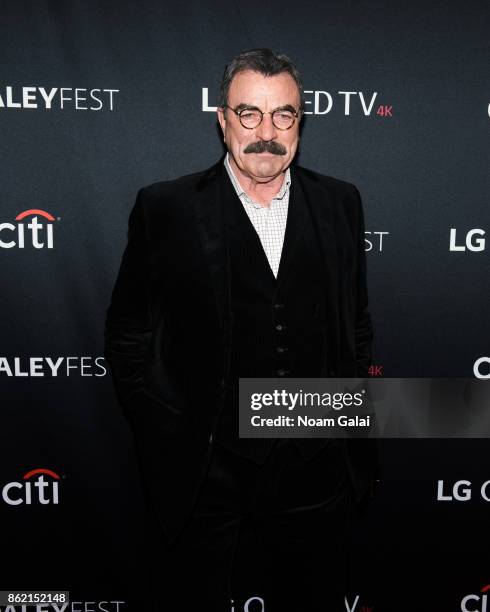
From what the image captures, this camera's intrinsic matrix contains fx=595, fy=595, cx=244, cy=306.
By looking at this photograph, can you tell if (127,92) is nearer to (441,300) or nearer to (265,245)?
(265,245)

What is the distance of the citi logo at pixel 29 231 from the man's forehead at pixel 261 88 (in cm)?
94

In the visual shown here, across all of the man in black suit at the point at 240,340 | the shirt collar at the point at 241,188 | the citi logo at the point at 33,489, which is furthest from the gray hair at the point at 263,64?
the citi logo at the point at 33,489

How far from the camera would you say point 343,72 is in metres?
2.15

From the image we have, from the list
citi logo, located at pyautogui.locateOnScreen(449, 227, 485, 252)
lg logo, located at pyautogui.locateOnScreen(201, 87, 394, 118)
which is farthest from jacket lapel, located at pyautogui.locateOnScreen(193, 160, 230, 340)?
citi logo, located at pyautogui.locateOnScreen(449, 227, 485, 252)

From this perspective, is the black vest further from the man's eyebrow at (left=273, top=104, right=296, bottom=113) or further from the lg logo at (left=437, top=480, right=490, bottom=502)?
the lg logo at (left=437, top=480, right=490, bottom=502)

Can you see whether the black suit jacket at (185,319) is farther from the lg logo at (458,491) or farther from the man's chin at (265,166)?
the lg logo at (458,491)

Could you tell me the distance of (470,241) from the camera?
89.5 inches

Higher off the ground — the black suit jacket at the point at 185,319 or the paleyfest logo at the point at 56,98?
the paleyfest logo at the point at 56,98

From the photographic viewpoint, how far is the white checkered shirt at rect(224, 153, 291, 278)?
1648 millimetres

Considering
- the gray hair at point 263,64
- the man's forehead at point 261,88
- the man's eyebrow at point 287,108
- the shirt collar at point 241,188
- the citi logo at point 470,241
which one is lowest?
the citi logo at point 470,241

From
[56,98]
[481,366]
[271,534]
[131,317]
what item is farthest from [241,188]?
[481,366]

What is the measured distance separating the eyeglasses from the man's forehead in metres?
0.02

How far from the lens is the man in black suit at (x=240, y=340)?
1608mm

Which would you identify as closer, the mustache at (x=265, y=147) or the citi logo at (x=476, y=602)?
the mustache at (x=265, y=147)
